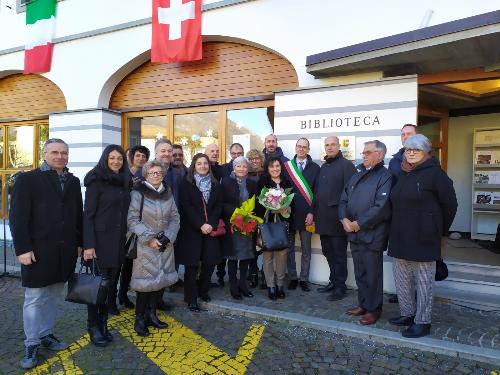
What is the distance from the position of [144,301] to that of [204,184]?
4.81 ft

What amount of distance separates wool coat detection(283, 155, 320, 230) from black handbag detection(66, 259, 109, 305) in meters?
2.62

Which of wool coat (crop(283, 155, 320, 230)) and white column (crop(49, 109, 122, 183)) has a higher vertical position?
white column (crop(49, 109, 122, 183))

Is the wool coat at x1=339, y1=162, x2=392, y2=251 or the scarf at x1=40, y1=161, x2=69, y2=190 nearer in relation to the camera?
the scarf at x1=40, y1=161, x2=69, y2=190

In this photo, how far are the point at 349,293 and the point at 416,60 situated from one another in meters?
3.15

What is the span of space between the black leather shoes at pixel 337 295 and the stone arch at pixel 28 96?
22.8 feet

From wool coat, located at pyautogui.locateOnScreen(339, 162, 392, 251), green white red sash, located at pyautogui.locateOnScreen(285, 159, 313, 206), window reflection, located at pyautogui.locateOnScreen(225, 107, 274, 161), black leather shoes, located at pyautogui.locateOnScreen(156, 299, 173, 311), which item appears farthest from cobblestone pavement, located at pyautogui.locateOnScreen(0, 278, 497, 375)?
window reflection, located at pyautogui.locateOnScreen(225, 107, 274, 161)

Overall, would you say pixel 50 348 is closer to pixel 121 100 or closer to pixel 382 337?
pixel 382 337

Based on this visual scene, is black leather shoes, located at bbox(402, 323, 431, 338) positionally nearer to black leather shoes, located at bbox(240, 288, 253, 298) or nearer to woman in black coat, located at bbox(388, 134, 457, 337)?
woman in black coat, located at bbox(388, 134, 457, 337)

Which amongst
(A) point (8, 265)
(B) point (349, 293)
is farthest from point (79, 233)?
(A) point (8, 265)

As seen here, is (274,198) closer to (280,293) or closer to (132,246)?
(280,293)

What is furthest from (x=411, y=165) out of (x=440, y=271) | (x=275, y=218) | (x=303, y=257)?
(x=303, y=257)

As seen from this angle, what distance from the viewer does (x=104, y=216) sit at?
372 cm

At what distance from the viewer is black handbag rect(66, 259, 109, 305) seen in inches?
137

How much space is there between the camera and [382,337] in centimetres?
388
